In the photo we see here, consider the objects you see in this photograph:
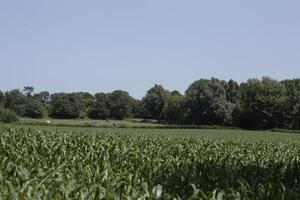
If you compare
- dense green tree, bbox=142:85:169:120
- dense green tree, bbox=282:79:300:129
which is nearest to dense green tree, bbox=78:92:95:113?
dense green tree, bbox=142:85:169:120

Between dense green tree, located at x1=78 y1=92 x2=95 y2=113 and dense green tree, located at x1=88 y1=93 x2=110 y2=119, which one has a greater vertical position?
dense green tree, located at x1=78 y1=92 x2=95 y2=113

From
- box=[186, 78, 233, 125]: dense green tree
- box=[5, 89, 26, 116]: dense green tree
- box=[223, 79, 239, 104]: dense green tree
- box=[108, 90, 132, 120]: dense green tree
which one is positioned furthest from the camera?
box=[108, 90, 132, 120]: dense green tree

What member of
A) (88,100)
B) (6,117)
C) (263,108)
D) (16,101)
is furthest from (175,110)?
(6,117)

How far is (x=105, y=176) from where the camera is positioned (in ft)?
26.4

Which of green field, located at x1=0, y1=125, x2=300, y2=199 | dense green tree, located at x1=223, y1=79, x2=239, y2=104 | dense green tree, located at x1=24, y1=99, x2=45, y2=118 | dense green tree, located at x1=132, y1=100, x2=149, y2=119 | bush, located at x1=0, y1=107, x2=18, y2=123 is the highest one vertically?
dense green tree, located at x1=223, y1=79, x2=239, y2=104

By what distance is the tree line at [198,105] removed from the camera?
106m

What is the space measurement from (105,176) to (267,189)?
2.39 m

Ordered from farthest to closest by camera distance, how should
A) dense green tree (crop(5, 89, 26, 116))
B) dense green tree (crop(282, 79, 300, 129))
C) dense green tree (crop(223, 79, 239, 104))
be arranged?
dense green tree (crop(223, 79, 239, 104))
dense green tree (crop(5, 89, 26, 116))
dense green tree (crop(282, 79, 300, 129))

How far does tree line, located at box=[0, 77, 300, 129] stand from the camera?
4158 inches

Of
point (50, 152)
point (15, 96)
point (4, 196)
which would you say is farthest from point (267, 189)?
point (15, 96)

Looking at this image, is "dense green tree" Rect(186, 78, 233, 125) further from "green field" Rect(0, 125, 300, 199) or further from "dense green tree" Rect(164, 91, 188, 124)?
"green field" Rect(0, 125, 300, 199)

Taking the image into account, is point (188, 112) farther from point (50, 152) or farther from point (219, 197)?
point (219, 197)

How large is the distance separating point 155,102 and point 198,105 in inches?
1631

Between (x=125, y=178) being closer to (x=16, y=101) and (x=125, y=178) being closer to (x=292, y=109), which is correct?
(x=292, y=109)
